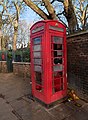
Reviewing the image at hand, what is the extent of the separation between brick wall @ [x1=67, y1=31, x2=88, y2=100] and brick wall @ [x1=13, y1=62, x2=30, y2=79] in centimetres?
382

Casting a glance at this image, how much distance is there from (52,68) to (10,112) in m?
1.89

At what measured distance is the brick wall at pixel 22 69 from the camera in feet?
28.7

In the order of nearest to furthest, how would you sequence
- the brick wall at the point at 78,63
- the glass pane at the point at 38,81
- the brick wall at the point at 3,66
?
1. the brick wall at the point at 78,63
2. the glass pane at the point at 38,81
3. the brick wall at the point at 3,66

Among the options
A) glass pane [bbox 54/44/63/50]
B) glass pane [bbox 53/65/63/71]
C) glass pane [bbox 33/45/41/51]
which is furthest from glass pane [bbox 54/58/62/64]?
glass pane [bbox 33/45/41/51]

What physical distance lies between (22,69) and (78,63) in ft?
17.0

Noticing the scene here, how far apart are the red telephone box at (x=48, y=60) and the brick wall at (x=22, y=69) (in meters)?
3.67

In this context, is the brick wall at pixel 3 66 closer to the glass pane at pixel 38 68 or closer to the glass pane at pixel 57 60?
the glass pane at pixel 38 68

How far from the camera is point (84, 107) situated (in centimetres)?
439

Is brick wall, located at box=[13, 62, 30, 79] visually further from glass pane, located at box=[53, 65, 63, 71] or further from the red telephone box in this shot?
glass pane, located at box=[53, 65, 63, 71]

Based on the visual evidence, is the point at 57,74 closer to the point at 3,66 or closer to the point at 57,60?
the point at 57,60

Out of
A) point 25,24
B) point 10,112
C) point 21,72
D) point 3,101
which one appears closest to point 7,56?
point 21,72

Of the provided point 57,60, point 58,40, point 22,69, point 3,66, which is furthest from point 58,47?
point 3,66

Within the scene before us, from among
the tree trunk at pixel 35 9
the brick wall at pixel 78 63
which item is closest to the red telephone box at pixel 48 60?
the brick wall at pixel 78 63

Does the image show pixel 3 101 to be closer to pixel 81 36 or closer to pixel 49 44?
pixel 49 44
